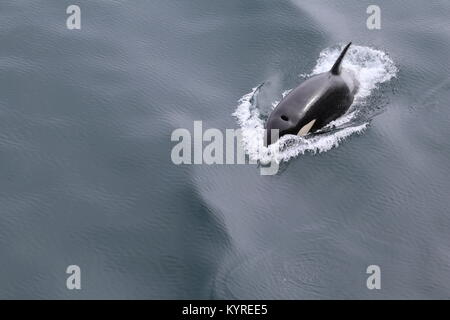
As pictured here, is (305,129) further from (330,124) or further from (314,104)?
(330,124)

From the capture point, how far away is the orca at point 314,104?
1383 inches

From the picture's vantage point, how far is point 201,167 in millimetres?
33594

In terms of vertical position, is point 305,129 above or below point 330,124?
below

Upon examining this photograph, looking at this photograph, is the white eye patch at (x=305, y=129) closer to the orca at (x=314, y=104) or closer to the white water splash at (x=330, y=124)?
the orca at (x=314, y=104)

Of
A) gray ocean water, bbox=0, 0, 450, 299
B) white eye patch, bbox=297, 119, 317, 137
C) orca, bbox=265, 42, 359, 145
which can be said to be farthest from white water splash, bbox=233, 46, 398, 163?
gray ocean water, bbox=0, 0, 450, 299

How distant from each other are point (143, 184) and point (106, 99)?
7194 millimetres

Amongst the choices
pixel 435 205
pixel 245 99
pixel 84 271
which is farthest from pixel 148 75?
pixel 435 205

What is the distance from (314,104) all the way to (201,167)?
6848 millimetres

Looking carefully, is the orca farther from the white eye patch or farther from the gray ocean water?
the gray ocean water

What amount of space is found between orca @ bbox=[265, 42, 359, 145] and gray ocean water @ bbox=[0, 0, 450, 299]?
5.45ft

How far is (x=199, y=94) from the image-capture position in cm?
Answer: 3859

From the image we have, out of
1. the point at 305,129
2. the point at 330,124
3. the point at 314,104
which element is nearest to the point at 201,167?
the point at 305,129

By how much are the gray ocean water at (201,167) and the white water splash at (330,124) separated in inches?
21.1
